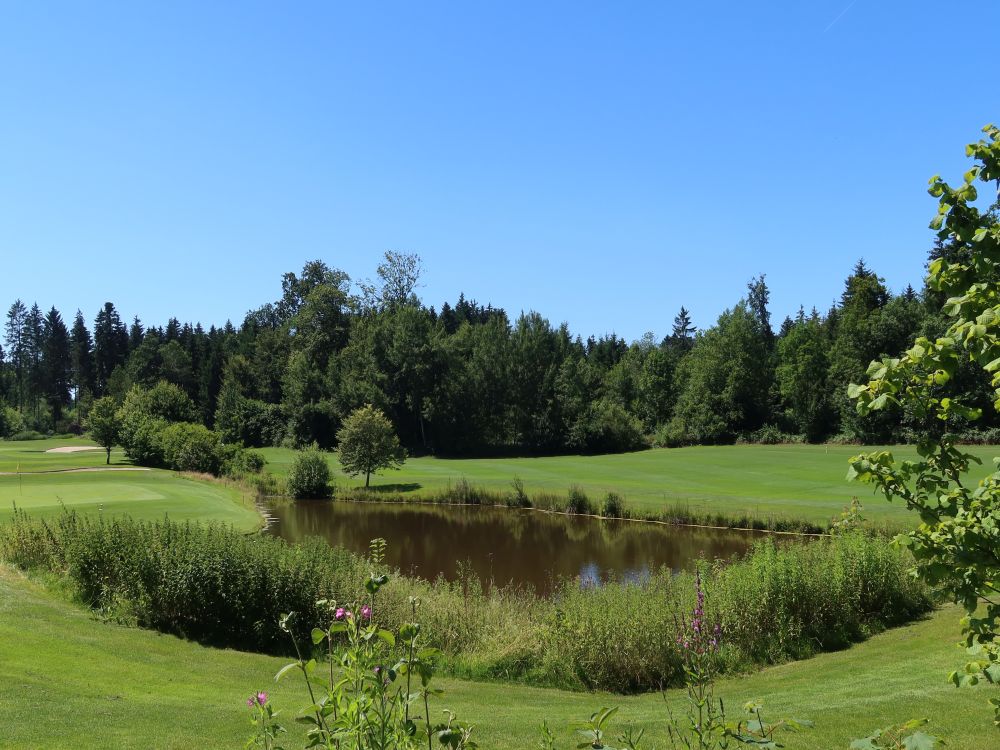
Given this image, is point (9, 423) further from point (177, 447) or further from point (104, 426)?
point (177, 447)

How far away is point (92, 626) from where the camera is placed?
1395cm

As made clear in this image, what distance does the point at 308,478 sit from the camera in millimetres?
49125

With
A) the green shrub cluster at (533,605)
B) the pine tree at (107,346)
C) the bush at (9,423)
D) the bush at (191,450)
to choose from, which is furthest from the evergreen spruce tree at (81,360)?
the green shrub cluster at (533,605)

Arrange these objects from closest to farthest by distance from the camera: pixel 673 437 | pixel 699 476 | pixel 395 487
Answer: pixel 395 487, pixel 699 476, pixel 673 437

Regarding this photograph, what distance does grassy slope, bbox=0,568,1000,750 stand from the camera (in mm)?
7996

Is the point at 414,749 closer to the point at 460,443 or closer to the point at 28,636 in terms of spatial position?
the point at 28,636

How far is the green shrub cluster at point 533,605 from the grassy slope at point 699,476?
14756mm

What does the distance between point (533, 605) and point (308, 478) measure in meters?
34.7

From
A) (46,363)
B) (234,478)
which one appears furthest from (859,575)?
(46,363)

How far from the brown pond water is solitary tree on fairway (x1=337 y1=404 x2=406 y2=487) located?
557cm

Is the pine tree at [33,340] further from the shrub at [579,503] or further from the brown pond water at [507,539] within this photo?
the shrub at [579,503]

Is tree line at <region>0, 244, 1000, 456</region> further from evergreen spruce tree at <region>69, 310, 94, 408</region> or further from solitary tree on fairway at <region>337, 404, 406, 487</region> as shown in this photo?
solitary tree on fairway at <region>337, 404, 406, 487</region>

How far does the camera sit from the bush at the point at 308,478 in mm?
49156

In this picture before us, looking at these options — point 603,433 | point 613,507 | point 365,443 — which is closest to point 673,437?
point 603,433
